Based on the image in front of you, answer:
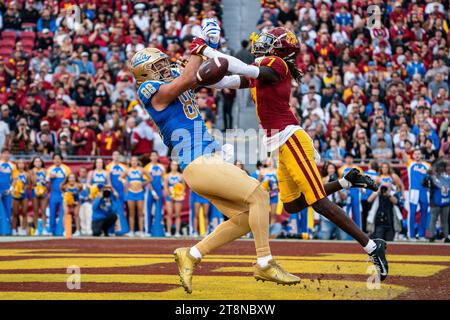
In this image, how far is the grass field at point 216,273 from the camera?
22.6 ft

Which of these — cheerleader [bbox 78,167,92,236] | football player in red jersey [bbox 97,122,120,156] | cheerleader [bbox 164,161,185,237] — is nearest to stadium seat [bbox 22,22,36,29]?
football player in red jersey [bbox 97,122,120,156]

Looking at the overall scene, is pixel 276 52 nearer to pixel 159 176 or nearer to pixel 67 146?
pixel 159 176

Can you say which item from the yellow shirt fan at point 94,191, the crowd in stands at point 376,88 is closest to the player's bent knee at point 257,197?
the crowd in stands at point 376,88

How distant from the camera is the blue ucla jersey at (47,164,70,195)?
1752cm

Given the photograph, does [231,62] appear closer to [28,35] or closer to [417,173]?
[417,173]

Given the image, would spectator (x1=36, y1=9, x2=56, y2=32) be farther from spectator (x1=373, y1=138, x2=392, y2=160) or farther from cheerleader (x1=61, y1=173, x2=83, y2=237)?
spectator (x1=373, y1=138, x2=392, y2=160)

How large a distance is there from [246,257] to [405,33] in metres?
11.7

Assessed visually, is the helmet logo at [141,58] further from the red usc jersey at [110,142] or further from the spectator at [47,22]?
the spectator at [47,22]

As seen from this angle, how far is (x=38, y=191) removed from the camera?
1764cm

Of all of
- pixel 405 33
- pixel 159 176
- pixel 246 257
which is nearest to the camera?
pixel 246 257

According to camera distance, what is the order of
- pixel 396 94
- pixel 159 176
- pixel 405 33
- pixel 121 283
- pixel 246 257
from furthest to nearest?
pixel 405 33
pixel 396 94
pixel 159 176
pixel 246 257
pixel 121 283

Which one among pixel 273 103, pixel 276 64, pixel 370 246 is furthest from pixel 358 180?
pixel 276 64

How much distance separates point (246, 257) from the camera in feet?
35.8
